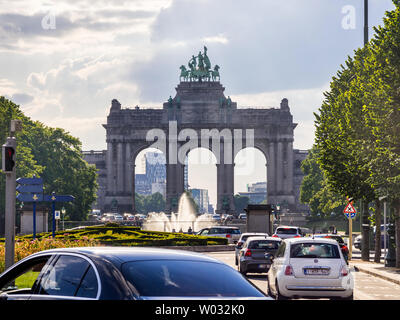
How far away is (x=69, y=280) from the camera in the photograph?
8.20 metres

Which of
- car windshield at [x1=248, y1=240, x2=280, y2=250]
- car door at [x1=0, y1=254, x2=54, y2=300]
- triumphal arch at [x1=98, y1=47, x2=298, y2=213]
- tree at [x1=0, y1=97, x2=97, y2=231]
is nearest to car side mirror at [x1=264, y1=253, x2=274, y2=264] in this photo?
car windshield at [x1=248, y1=240, x2=280, y2=250]

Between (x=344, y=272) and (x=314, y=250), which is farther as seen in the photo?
(x=314, y=250)

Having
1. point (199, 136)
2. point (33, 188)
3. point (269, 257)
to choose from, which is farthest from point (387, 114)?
point (199, 136)

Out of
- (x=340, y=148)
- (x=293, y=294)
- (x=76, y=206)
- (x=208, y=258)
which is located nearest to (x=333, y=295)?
(x=293, y=294)

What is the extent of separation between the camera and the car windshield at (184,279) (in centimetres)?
745

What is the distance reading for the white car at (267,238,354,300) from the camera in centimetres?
1919

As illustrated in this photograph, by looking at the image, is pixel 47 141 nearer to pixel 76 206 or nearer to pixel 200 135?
pixel 76 206

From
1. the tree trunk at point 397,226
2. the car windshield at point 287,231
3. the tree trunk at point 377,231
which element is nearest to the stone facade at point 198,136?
the car windshield at point 287,231

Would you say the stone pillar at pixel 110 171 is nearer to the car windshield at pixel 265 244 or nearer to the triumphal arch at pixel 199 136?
the triumphal arch at pixel 199 136

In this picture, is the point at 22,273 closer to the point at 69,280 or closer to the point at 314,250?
the point at 69,280

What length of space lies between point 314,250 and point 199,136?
129m

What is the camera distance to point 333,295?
19188 mm
